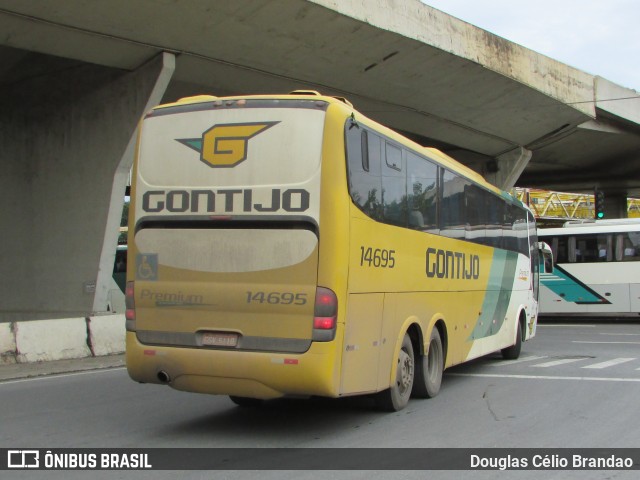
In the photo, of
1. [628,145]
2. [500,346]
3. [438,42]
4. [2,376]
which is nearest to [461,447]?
[500,346]

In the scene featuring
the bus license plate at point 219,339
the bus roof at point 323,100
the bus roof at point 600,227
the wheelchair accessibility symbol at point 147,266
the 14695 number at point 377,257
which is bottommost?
the bus license plate at point 219,339

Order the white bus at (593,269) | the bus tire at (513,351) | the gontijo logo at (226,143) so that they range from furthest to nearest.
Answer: the white bus at (593,269) < the bus tire at (513,351) < the gontijo logo at (226,143)

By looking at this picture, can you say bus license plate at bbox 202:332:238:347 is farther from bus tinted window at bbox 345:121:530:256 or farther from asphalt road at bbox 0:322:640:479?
bus tinted window at bbox 345:121:530:256

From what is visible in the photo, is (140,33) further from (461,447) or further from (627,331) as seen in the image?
(627,331)

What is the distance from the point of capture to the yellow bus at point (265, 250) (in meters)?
6.81

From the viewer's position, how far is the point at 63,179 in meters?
19.2

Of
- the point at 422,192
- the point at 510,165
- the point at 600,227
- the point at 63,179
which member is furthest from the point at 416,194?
the point at 510,165

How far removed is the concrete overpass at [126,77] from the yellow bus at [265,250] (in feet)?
29.5

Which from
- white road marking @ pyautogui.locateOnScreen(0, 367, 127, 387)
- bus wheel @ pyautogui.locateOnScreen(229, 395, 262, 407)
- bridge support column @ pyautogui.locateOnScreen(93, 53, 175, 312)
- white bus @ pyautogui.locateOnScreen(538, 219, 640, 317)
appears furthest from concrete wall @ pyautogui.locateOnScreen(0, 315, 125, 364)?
white bus @ pyautogui.locateOnScreen(538, 219, 640, 317)

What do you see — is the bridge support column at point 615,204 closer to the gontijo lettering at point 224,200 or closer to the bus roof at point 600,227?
the bus roof at point 600,227

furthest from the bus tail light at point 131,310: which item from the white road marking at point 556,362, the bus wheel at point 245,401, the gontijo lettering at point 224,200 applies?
the white road marking at point 556,362

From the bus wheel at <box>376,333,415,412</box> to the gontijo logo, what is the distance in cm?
307

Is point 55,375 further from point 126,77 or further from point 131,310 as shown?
point 126,77

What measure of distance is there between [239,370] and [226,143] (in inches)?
90.4
